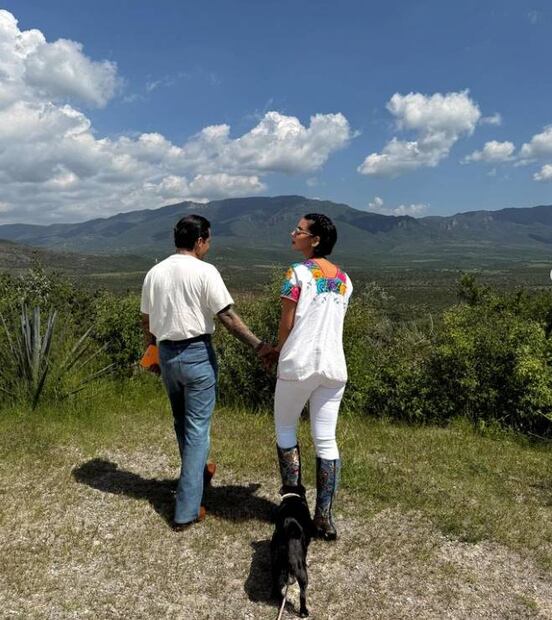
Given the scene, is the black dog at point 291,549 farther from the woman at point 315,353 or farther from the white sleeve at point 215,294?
the white sleeve at point 215,294

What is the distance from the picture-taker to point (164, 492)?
410 centimetres

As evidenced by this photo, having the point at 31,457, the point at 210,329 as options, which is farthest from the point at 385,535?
the point at 31,457

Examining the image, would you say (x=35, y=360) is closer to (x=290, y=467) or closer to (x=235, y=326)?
(x=235, y=326)

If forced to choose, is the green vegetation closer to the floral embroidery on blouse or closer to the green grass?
the green grass

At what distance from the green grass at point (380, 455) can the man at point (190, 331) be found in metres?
0.91

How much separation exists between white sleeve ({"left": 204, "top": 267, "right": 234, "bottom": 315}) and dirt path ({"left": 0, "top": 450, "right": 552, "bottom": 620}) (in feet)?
4.96

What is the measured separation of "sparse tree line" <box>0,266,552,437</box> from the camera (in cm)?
627

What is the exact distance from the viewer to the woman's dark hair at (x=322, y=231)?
320 centimetres

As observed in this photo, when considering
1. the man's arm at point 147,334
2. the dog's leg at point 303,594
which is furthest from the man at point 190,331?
the dog's leg at point 303,594

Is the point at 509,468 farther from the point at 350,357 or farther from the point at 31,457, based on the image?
the point at 31,457

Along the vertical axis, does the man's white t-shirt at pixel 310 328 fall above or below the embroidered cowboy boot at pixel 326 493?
above

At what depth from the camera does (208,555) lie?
326cm

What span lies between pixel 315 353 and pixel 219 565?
1.40m

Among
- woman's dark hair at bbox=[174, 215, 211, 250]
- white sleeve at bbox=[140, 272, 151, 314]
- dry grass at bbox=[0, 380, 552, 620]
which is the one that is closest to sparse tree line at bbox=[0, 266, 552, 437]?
dry grass at bbox=[0, 380, 552, 620]
